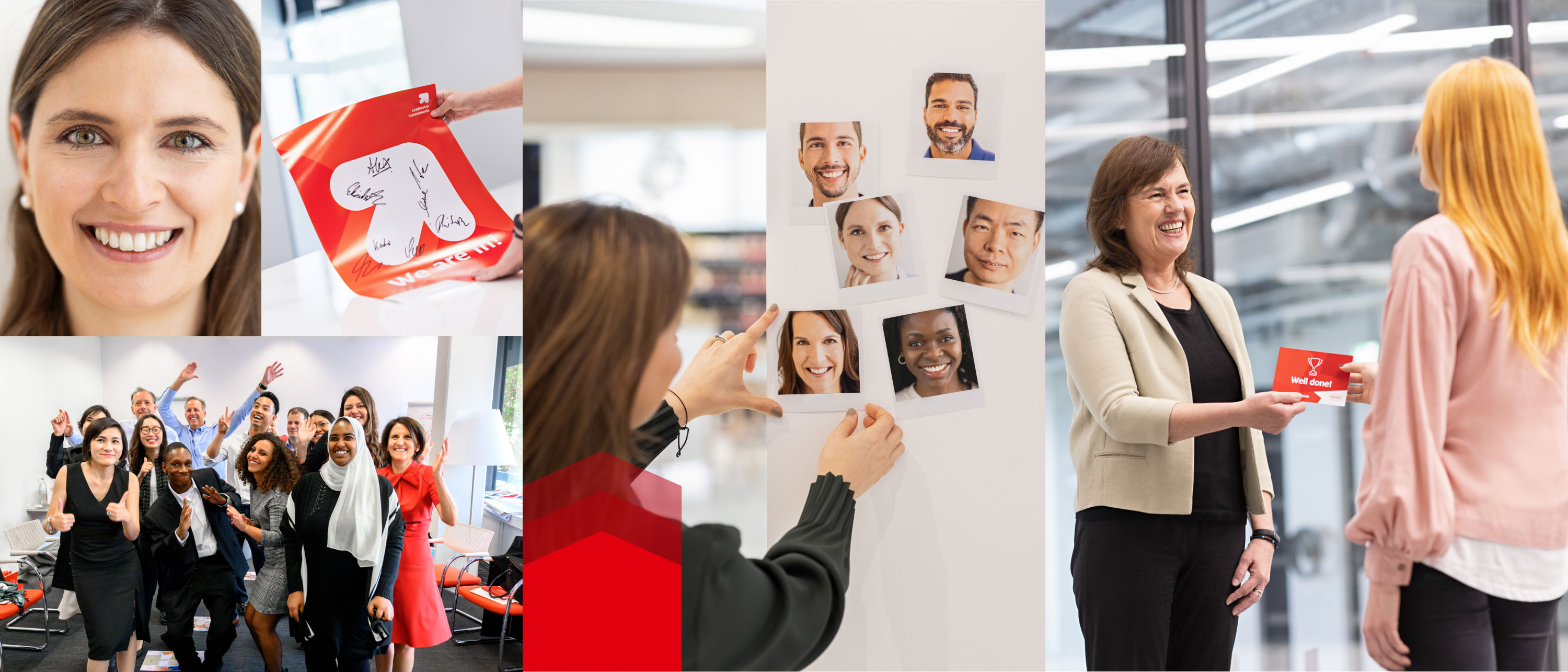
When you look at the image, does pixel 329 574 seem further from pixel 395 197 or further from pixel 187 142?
pixel 187 142

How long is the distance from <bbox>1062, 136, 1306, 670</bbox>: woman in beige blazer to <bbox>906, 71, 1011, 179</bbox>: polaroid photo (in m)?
0.30

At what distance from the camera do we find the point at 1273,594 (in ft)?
9.67

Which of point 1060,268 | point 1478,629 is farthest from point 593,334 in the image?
point 1060,268

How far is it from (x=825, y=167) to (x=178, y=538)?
169 centimetres

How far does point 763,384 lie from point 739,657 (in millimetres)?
724

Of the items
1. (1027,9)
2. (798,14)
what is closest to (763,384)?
(798,14)

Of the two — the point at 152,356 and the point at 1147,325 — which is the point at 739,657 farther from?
the point at 152,356

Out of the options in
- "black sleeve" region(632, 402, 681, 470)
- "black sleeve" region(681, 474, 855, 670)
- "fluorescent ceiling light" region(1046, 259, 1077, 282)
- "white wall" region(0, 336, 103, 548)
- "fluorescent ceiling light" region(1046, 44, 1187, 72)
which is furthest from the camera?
"fluorescent ceiling light" region(1046, 259, 1077, 282)

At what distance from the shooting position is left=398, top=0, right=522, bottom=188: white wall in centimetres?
182

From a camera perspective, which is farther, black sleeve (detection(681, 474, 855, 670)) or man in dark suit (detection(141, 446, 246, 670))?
man in dark suit (detection(141, 446, 246, 670))

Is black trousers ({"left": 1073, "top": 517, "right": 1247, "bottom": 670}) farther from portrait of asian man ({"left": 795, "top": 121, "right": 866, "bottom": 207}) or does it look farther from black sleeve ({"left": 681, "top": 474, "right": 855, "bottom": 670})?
portrait of asian man ({"left": 795, "top": 121, "right": 866, "bottom": 207})

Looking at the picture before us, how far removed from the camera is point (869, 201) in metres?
1.85

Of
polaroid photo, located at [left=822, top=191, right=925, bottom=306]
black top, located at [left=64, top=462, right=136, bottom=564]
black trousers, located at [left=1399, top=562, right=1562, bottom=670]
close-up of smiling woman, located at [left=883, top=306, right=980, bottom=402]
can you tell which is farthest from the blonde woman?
black top, located at [left=64, top=462, right=136, bottom=564]

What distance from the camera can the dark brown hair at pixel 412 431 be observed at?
1.82 meters
